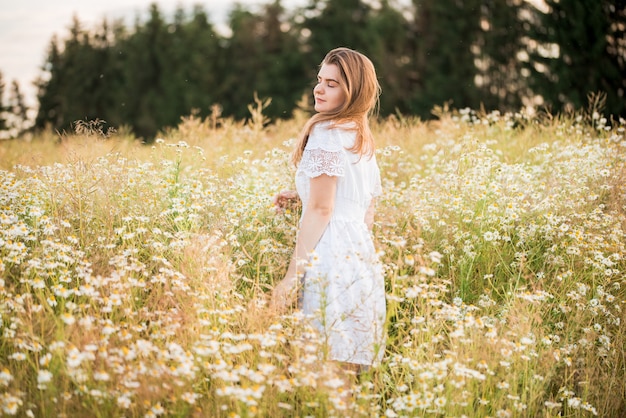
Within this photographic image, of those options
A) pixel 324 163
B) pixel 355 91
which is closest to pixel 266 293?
pixel 324 163

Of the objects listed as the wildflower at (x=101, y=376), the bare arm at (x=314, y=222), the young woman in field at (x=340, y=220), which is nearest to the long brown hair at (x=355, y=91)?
the young woman in field at (x=340, y=220)

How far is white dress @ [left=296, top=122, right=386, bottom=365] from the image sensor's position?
3146mm

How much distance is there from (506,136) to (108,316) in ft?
18.3

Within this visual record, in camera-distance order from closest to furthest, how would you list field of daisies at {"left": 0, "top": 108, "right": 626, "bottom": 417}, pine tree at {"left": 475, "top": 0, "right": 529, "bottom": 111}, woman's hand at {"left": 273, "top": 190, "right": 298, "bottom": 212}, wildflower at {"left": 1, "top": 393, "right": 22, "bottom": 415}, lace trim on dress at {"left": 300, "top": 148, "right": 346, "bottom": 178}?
wildflower at {"left": 1, "top": 393, "right": 22, "bottom": 415} < field of daisies at {"left": 0, "top": 108, "right": 626, "bottom": 417} < lace trim on dress at {"left": 300, "top": 148, "right": 346, "bottom": 178} < woman's hand at {"left": 273, "top": 190, "right": 298, "bottom": 212} < pine tree at {"left": 475, "top": 0, "right": 529, "bottom": 111}

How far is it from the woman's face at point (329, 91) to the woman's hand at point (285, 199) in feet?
2.13

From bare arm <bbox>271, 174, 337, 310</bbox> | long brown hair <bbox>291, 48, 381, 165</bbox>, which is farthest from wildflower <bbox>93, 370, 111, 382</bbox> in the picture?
long brown hair <bbox>291, 48, 381, 165</bbox>

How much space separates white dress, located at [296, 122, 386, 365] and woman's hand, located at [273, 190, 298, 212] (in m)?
0.43

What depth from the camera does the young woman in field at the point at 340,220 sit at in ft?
10.4

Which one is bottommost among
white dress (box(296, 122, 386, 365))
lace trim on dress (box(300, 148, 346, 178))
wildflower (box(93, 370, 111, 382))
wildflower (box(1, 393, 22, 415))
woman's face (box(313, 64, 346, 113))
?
wildflower (box(1, 393, 22, 415))

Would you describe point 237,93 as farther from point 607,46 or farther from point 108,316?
point 108,316

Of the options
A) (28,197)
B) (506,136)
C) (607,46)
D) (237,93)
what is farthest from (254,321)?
(237,93)

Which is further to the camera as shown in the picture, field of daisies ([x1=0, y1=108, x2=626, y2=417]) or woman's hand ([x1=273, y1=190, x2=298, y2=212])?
woman's hand ([x1=273, y1=190, x2=298, y2=212])

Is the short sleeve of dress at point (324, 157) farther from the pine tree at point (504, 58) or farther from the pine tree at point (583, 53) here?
the pine tree at point (504, 58)

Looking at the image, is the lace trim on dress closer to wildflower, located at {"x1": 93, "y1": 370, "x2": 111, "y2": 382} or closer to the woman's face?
the woman's face
